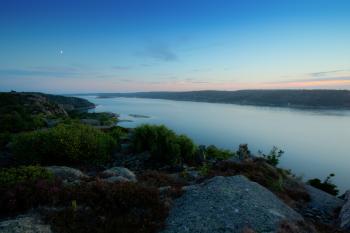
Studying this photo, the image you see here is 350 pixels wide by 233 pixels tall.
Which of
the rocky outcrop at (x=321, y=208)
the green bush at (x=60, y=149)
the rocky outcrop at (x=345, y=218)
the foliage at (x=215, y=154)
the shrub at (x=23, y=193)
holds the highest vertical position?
the shrub at (x=23, y=193)

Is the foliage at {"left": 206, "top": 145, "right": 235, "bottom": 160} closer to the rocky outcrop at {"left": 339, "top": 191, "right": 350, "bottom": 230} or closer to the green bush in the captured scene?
the green bush

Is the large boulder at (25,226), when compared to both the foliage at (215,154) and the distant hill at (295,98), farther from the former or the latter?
the distant hill at (295,98)

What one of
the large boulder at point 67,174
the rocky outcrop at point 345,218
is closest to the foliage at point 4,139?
the large boulder at point 67,174

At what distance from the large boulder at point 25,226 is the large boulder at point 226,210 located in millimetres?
2548

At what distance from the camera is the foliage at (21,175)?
7.65 m

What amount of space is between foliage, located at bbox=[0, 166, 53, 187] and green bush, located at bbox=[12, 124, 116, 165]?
6.10 meters

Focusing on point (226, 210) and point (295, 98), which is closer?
point (226, 210)

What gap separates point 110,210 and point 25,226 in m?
1.90

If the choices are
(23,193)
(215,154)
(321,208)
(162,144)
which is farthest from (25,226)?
(215,154)

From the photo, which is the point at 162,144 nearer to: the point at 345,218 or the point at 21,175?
the point at 21,175

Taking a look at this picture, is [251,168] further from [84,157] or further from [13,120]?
[13,120]

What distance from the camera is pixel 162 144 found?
17.2m

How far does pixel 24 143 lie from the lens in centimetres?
1538

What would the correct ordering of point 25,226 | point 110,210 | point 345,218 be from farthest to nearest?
point 345,218 → point 110,210 → point 25,226
